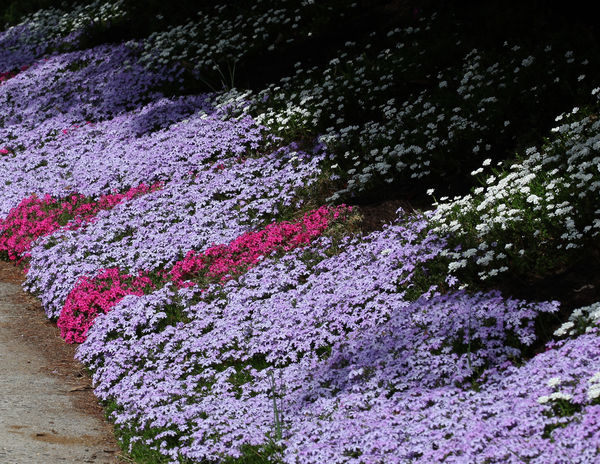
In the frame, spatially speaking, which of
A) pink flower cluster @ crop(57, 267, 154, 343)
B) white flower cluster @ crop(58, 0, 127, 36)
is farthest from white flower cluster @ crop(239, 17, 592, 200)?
white flower cluster @ crop(58, 0, 127, 36)

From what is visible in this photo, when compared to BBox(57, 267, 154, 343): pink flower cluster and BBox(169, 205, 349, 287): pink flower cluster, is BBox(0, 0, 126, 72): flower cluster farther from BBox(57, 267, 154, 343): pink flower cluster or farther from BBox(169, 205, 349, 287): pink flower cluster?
BBox(169, 205, 349, 287): pink flower cluster

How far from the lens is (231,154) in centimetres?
1236

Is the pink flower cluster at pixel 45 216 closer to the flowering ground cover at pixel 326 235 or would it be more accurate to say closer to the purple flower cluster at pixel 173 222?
the flowering ground cover at pixel 326 235

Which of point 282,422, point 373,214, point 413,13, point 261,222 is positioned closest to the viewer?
point 282,422

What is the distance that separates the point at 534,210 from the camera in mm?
7340

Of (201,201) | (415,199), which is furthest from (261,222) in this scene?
(415,199)

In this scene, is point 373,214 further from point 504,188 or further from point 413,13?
point 413,13

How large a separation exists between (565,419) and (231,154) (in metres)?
8.79

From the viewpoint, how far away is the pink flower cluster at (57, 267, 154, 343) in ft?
29.2

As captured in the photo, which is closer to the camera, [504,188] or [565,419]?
[565,419]

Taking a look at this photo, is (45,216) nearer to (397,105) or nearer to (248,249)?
(248,249)

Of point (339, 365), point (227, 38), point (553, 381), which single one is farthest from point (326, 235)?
point (227, 38)

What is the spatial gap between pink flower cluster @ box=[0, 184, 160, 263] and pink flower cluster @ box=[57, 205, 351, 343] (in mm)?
2397

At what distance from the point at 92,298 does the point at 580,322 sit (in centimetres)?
619
